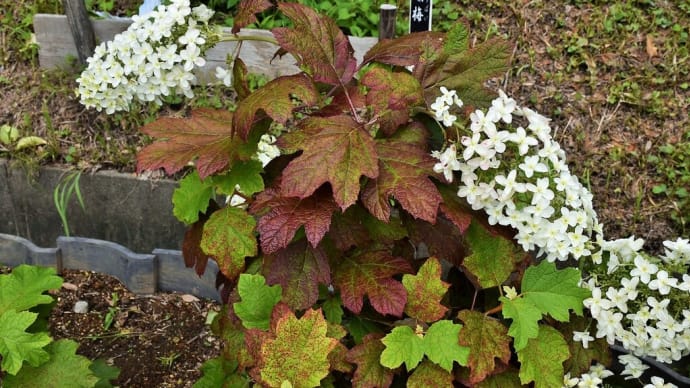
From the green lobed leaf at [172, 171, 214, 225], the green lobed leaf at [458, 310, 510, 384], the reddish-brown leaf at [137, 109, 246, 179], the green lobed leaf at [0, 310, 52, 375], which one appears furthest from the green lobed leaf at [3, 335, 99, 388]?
the green lobed leaf at [458, 310, 510, 384]

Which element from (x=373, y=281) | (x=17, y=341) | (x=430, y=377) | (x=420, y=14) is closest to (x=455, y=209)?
(x=373, y=281)

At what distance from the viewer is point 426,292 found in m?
1.40

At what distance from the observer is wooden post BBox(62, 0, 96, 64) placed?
10.4 ft

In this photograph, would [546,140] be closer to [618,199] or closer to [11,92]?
[618,199]

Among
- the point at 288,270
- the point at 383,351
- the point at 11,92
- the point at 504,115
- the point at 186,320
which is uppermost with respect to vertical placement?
the point at 504,115

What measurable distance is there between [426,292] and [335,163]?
0.35 meters

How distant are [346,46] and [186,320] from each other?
5.27 ft

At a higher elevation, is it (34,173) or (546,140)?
(546,140)

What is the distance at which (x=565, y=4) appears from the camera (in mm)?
3500

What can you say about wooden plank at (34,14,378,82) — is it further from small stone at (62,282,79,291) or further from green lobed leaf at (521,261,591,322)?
green lobed leaf at (521,261,591,322)

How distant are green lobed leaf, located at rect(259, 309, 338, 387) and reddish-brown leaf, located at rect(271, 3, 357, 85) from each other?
487 mm

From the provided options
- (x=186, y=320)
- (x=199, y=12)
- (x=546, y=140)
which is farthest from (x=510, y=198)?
(x=186, y=320)

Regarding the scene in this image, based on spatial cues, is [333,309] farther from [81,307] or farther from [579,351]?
[81,307]

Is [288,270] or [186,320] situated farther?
[186,320]
